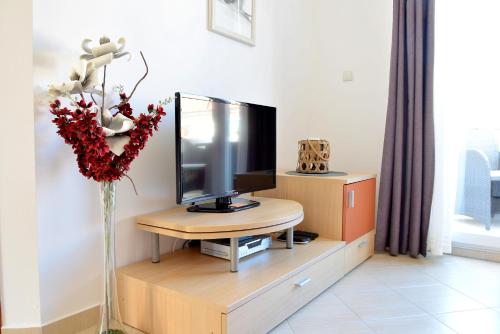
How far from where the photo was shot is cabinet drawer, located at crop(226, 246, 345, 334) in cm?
141

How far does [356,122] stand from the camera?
3.12 metres

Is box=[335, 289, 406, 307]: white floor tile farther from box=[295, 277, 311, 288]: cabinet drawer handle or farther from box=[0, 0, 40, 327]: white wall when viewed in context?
box=[0, 0, 40, 327]: white wall

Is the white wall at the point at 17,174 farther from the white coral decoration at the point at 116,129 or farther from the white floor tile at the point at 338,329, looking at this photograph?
the white floor tile at the point at 338,329

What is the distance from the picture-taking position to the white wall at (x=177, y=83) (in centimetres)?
152

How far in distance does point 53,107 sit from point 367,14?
8.54 feet

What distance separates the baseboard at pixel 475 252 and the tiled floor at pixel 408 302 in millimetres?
70

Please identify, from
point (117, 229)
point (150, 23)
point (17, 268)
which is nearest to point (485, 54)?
point (150, 23)

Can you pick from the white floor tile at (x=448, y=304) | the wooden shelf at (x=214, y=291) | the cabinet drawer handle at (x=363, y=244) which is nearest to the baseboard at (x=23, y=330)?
the wooden shelf at (x=214, y=291)

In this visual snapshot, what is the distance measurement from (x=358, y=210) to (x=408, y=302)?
0.70 m

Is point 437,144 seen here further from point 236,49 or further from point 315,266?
point 236,49

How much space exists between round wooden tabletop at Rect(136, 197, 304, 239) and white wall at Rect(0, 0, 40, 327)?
0.49 meters

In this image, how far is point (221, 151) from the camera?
75.9 inches

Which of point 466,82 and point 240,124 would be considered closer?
point 240,124

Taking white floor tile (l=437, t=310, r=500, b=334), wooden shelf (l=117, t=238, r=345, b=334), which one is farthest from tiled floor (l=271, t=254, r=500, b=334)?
wooden shelf (l=117, t=238, r=345, b=334)
